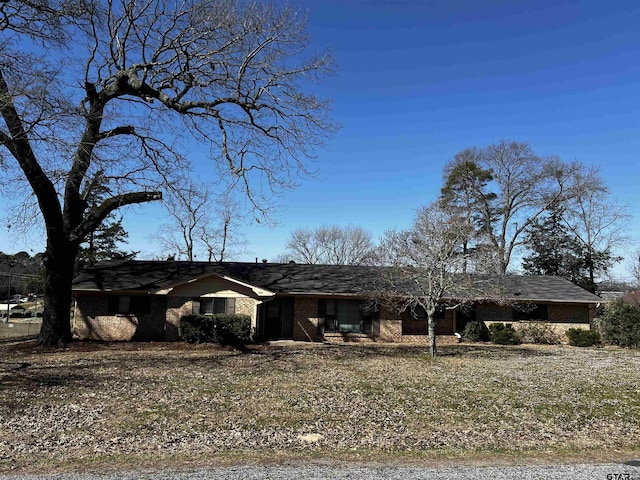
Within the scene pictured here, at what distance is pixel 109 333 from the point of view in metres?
20.4

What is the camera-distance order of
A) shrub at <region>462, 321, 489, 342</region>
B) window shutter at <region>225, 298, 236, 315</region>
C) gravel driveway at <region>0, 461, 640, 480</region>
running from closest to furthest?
gravel driveway at <region>0, 461, 640, 480</region>
window shutter at <region>225, 298, 236, 315</region>
shrub at <region>462, 321, 489, 342</region>

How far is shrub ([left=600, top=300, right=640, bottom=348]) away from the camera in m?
20.4

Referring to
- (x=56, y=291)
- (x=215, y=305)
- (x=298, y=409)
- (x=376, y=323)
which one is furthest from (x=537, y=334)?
(x=56, y=291)

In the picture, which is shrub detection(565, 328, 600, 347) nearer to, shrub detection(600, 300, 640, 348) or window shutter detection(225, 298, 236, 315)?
shrub detection(600, 300, 640, 348)

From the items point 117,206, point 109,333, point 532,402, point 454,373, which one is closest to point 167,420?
point 532,402

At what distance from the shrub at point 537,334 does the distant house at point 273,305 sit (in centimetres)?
53

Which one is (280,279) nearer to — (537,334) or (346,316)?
(346,316)

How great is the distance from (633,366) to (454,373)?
21.4ft

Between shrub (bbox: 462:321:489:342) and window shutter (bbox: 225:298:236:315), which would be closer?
window shutter (bbox: 225:298:236:315)

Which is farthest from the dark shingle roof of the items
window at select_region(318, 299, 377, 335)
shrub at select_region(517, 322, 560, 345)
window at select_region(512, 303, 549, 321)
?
shrub at select_region(517, 322, 560, 345)

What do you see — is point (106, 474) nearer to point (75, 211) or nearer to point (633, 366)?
point (75, 211)

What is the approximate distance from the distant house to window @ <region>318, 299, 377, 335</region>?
0.15ft

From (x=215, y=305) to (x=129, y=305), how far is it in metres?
4.29

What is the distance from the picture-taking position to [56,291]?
16406mm
